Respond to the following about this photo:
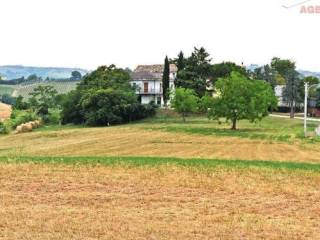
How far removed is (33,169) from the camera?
79.2 feet

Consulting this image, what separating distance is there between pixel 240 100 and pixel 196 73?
2487cm

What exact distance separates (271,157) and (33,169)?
684 inches

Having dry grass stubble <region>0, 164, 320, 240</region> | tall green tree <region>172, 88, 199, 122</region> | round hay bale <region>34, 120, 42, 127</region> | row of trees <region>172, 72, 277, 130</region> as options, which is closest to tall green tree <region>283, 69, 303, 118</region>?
tall green tree <region>172, 88, 199, 122</region>

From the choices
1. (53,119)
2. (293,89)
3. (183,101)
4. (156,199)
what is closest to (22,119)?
(53,119)

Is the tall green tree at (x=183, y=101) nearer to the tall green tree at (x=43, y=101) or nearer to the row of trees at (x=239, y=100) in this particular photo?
the row of trees at (x=239, y=100)

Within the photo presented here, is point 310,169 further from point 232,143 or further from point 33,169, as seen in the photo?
point 232,143

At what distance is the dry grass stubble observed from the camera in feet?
45.9

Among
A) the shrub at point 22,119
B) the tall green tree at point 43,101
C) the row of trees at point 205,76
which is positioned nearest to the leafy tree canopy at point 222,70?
the row of trees at point 205,76

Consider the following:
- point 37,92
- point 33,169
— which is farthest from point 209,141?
point 37,92

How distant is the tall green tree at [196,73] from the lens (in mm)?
85000

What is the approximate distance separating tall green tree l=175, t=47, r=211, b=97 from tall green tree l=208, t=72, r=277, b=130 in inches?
800

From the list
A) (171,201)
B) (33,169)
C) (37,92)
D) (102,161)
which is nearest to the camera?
(171,201)

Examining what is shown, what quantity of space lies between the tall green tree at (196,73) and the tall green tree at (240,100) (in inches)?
800

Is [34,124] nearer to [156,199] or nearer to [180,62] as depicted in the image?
[180,62]
